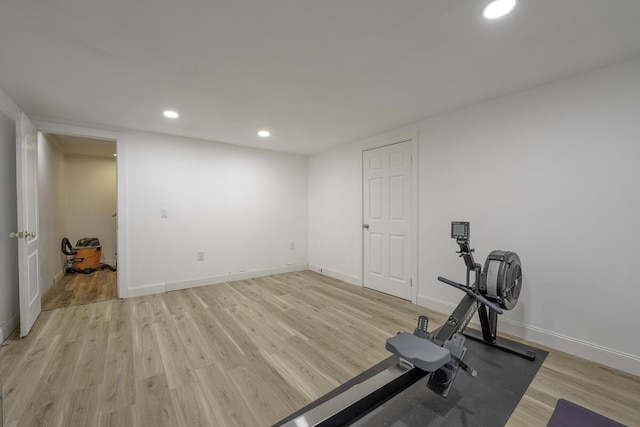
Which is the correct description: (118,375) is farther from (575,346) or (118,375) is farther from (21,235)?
(575,346)

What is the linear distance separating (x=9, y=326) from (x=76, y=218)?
3.62m

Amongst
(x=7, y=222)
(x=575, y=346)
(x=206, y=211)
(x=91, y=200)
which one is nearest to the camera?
(x=575, y=346)

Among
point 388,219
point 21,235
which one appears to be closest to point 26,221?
point 21,235

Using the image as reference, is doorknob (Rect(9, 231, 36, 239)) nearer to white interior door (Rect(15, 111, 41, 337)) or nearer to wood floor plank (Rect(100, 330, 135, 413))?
white interior door (Rect(15, 111, 41, 337))

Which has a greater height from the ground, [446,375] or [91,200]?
[91,200]

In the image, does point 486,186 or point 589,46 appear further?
point 486,186

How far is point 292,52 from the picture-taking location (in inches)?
71.9

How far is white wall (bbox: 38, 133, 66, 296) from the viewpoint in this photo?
3.48m

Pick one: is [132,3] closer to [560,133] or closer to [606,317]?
[560,133]

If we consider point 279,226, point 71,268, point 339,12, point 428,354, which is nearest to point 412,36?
point 339,12

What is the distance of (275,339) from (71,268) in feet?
15.5

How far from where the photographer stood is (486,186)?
2682 millimetres

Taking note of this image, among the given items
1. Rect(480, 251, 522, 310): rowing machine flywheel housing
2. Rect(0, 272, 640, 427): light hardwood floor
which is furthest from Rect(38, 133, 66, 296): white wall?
Rect(480, 251, 522, 310): rowing machine flywheel housing

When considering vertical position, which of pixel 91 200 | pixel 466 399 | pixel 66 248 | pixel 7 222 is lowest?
pixel 466 399
